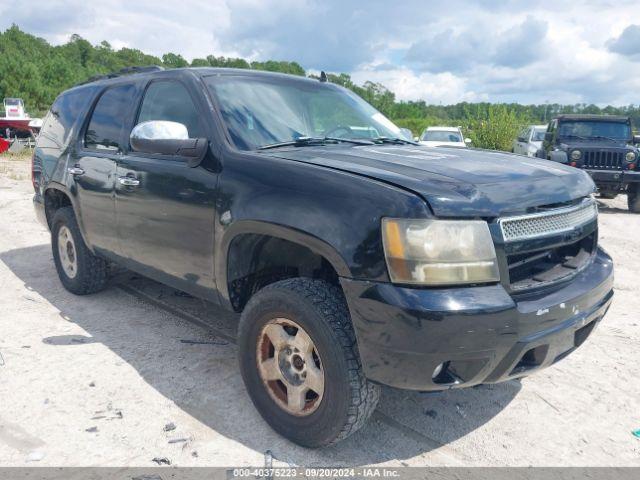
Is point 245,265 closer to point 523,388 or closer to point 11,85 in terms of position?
point 523,388

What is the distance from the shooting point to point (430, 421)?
2918 millimetres

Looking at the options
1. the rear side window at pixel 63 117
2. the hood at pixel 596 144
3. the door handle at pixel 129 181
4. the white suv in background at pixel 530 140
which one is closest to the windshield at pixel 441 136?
the white suv in background at pixel 530 140

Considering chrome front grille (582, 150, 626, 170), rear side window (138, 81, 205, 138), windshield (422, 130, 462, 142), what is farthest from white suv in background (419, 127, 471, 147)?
rear side window (138, 81, 205, 138)

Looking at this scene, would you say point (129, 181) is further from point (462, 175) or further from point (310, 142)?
point (462, 175)

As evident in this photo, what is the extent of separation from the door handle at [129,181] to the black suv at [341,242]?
0.02 meters

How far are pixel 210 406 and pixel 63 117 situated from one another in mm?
3275

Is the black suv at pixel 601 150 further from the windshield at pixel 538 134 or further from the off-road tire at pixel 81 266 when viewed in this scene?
the off-road tire at pixel 81 266

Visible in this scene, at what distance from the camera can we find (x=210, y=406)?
3002 mm

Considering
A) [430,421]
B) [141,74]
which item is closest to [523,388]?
[430,421]

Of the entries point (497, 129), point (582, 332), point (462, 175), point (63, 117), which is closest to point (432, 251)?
point (462, 175)

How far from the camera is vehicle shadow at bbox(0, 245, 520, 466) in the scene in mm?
2654

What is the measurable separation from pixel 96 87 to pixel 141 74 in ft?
2.34

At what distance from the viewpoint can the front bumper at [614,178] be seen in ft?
33.7

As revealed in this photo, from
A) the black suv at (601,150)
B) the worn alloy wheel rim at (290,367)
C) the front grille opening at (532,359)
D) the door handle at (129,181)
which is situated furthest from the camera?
the black suv at (601,150)
